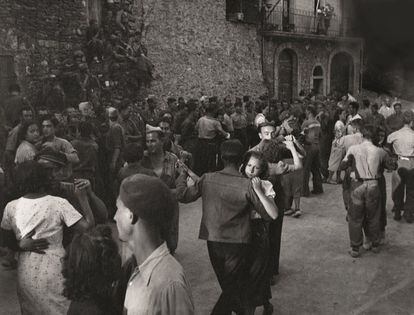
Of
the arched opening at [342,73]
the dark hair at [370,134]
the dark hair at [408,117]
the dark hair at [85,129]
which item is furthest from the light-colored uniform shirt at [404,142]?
the arched opening at [342,73]

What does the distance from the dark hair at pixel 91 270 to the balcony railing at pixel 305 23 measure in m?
21.8

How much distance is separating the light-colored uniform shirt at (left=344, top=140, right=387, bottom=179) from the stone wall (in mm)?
11710

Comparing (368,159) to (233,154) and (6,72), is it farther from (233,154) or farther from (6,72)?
(6,72)

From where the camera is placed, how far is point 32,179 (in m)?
3.78

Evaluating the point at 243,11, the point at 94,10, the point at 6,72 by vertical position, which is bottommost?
the point at 6,72

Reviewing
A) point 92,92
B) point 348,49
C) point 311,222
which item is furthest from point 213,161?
point 348,49

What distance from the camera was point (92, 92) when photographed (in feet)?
45.7

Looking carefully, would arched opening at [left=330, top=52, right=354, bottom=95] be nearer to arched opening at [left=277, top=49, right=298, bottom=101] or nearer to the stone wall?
arched opening at [left=277, top=49, right=298, bottom=101]

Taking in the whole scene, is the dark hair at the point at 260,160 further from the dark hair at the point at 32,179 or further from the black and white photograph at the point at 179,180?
the dark hair at the point at 32,179

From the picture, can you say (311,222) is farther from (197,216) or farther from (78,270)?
(78,270)

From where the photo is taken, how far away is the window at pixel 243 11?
21969mm

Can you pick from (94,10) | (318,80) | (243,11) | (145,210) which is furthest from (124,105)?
(318,80)

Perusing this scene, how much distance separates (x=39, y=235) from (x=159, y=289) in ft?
5.44

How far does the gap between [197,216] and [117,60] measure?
7.22m
